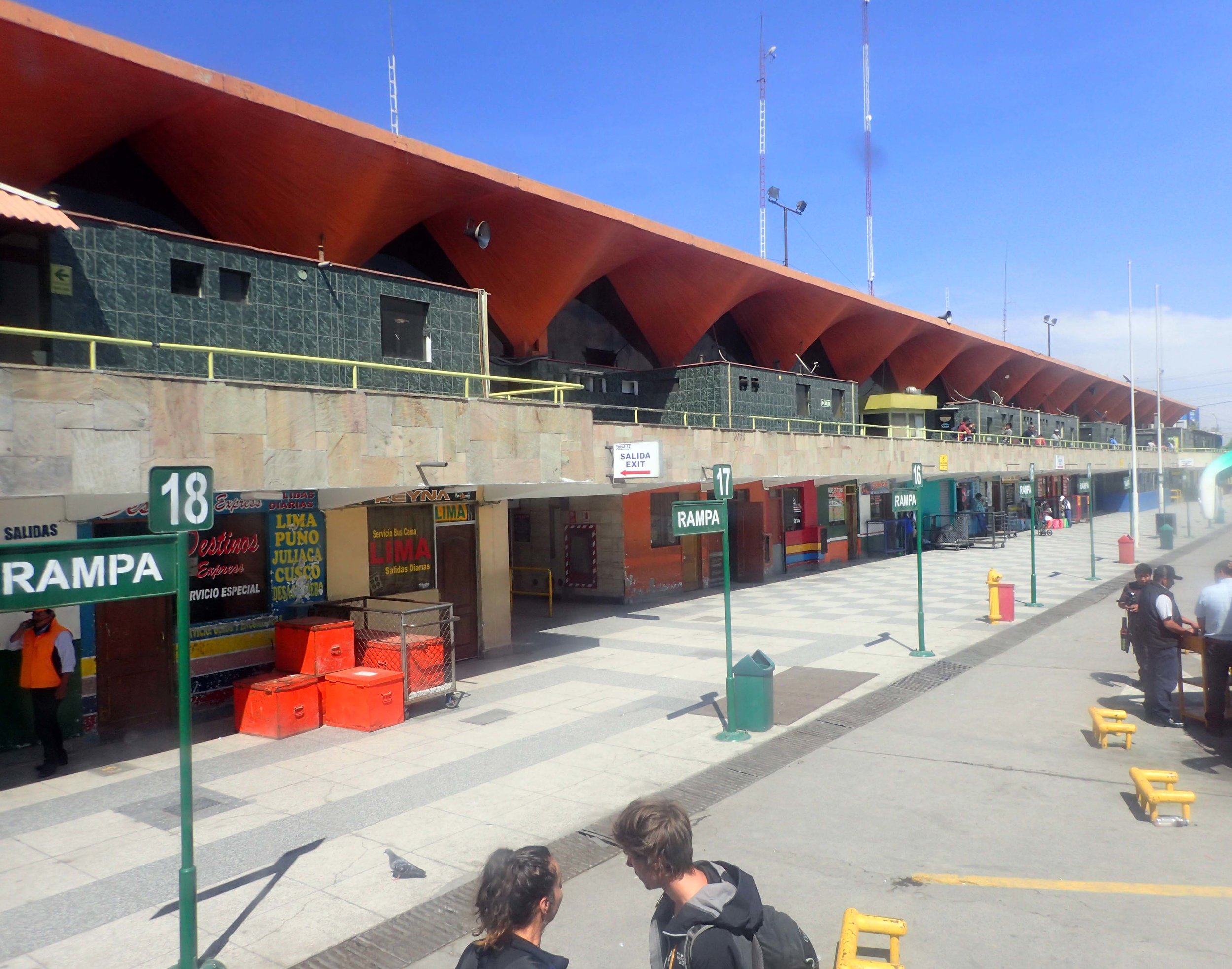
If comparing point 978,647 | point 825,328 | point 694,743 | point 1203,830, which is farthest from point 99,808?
point 825,328

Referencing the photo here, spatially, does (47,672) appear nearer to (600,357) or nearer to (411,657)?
(411,657)

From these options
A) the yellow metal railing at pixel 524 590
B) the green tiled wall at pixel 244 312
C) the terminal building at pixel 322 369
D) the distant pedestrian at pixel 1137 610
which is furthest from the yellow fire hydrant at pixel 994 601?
the green tiled wall at pixel 244 312

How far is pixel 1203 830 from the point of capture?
283 inches

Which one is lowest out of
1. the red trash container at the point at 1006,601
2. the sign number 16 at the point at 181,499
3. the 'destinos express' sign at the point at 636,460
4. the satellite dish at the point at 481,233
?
the red trash container at the point at 1006,601

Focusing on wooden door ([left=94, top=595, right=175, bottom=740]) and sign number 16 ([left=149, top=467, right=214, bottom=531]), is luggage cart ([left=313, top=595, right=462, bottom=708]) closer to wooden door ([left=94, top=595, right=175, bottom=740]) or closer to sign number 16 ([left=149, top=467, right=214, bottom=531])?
wooden door ([left=94, top=595, right=175, bottom=740])

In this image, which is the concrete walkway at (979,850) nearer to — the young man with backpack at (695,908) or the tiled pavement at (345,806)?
the tiled pavement at (345,806)

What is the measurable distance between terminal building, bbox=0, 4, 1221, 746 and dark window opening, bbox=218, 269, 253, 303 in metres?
0.04

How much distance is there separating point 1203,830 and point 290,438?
9698 millimetres

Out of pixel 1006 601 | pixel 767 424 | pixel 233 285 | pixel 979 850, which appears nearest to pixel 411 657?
pixel 233 285

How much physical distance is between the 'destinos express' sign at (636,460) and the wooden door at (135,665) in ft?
25.3

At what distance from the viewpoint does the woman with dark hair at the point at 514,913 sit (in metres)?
2.84

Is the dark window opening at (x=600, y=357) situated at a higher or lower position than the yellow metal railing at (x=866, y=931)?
higher

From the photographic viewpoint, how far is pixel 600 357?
26.4 metres

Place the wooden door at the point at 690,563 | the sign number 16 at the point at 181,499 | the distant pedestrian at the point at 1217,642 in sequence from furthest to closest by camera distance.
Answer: the wooden door at the point at 690,563 < the distant pedestrian at the point at 1217,642 < the sign number 16 at the point at 181,499
